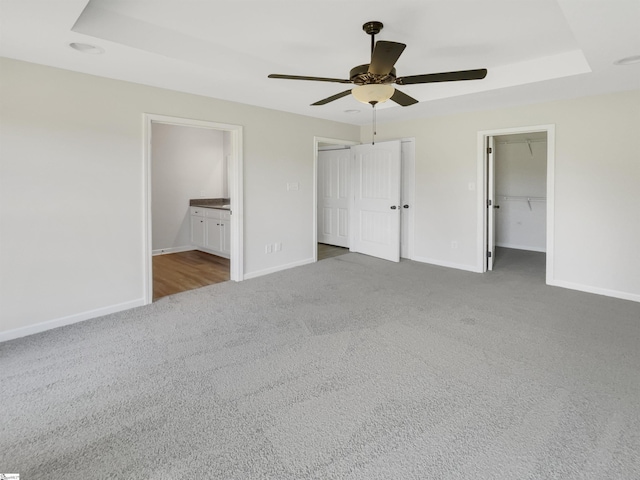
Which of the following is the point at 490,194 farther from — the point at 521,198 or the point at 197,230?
the point at 197,230

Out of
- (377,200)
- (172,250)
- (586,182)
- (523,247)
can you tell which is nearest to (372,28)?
(586,182)

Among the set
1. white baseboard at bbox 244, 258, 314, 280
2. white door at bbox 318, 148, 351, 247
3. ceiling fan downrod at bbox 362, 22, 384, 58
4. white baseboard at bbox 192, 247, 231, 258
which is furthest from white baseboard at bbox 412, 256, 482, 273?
ceiling fan downrod at bbox 362, 22, 384, 58

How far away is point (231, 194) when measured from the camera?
477cm

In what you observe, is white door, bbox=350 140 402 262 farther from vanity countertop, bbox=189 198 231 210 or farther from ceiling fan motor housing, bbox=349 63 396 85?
ceiling fan motor housing, bbox=349 63 396 85

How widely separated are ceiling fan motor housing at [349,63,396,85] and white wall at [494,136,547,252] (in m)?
4.78

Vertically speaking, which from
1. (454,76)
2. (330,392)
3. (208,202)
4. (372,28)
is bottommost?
(330,392)

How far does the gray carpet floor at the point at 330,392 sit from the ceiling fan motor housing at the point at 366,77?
200 cm

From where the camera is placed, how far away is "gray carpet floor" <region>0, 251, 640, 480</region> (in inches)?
67.3

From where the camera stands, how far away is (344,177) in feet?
22.8

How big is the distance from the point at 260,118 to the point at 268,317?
2715 mm

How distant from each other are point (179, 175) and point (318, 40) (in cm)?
444

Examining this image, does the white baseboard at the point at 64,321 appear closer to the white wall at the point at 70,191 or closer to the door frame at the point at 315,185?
the white wall at the point at 70,191

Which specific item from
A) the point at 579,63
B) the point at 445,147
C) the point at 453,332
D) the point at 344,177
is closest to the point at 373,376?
the point at 453,332

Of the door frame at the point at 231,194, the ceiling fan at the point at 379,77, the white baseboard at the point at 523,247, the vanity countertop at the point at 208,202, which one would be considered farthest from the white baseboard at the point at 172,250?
the white baseboard at the point at 523,247
